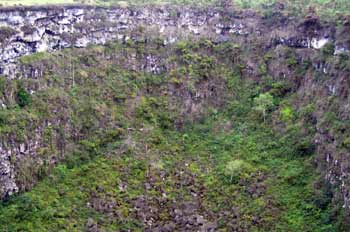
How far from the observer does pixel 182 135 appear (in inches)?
2327

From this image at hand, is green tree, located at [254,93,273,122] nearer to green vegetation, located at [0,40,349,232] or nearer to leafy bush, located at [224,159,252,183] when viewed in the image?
green vegetation, located at [0,40,349,232]

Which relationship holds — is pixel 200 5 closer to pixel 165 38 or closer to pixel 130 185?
pixel 165 38

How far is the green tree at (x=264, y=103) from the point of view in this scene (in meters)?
57.8

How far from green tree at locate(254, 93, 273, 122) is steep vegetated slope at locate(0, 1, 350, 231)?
0.12 meters

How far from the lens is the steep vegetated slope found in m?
47.3

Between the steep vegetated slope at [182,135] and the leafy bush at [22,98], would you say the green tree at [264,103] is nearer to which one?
the steep vegetated slope at [182,135]

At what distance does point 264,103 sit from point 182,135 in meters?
8.76

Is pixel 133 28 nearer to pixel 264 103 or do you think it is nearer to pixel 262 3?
pixel 262 3

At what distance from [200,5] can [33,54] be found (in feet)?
72.9

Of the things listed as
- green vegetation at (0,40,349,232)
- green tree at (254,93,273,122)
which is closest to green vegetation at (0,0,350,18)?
green vegetation at (0,40,349,232)

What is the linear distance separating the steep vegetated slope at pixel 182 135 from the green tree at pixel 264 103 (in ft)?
0.38

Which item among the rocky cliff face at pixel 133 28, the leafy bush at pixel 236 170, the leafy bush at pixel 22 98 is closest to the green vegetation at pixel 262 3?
the rocky cliff face at pixel 133 28

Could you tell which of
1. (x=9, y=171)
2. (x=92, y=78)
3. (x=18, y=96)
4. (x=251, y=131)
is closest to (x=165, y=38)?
(x=92, y=78)

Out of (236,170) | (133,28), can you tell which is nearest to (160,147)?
(236,170)
